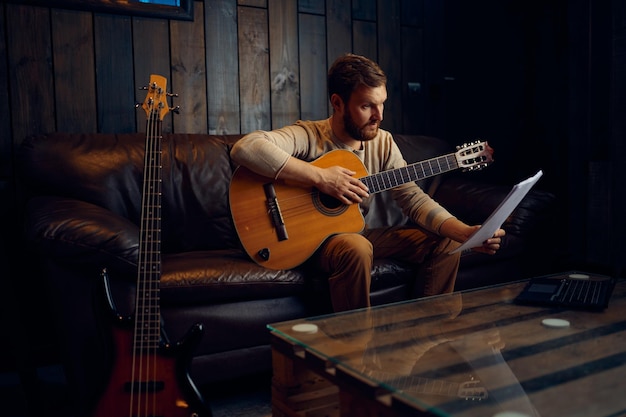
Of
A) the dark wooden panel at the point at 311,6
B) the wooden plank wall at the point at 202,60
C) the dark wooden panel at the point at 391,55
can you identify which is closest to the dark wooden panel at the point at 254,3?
the wooden plank wall at the point at 202,60

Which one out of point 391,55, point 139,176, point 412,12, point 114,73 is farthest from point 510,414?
point 412,12

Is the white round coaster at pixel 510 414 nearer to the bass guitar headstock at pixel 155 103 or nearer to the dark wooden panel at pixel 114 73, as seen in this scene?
the bass guitar headstock at pixel 155 103

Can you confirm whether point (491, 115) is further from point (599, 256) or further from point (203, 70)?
point (203, 70)

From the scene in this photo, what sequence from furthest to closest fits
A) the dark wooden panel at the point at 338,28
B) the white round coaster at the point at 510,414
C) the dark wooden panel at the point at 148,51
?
the dark wooden panel at the point at 338,28 → the dark wooden panel at the point at 148,51 → the white round coaster at the point at 510,414

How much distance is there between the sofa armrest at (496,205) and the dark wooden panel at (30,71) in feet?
5.90

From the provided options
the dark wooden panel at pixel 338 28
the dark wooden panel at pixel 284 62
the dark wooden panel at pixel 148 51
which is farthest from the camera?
the dark wooden panel at pixel 338 28

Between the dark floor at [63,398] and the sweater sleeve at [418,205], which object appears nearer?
the dark floor at [63,398]

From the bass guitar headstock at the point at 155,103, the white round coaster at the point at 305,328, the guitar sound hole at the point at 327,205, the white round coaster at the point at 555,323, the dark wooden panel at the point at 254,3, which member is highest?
the dark wooden panel at the point at 254,3

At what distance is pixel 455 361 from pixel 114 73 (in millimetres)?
2063

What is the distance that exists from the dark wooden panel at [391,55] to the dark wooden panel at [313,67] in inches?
15.0

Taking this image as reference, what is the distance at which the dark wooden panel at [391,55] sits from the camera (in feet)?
10.6

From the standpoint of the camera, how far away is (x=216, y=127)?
278cm

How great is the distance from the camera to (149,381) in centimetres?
138

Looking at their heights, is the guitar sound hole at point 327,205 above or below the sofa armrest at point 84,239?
above
